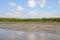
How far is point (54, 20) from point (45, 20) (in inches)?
73.1

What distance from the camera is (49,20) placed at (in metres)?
27.2

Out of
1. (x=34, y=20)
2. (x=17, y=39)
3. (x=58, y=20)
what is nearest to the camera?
(x=17, y=39)

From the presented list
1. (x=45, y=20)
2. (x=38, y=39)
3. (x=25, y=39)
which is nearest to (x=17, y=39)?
(x=25, y=39)

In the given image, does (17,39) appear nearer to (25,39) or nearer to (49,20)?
(25,39)

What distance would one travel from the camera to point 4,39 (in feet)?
23.0

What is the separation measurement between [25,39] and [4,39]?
3.65 ft

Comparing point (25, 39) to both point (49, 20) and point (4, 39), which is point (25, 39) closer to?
point (4, 39)

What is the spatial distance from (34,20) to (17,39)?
72.0 feet

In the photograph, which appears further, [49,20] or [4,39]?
[49,20]

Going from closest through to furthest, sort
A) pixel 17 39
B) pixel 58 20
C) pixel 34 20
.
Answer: pixel 17 39 < pixel 58 20 < pixel 34 20

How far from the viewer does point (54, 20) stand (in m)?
27.1

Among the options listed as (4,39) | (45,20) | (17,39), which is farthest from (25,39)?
(45,20)

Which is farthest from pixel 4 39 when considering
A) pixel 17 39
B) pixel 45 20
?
pixel 45 20

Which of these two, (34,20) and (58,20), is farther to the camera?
(34,20)
